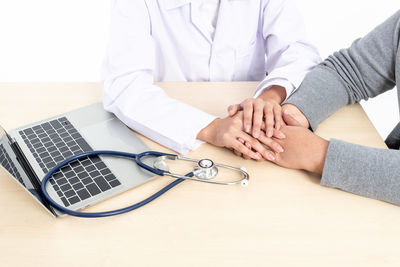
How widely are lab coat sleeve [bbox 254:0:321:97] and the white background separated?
4.09ft

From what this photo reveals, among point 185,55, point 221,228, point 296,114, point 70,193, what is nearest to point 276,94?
point 296,114

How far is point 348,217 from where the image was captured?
729 mm

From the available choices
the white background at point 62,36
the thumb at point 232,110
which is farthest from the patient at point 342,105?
the white background at point 62,36

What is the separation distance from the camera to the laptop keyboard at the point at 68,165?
0.77 meters

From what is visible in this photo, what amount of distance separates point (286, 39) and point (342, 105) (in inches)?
11.3

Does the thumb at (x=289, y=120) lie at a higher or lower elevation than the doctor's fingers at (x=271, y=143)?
higher

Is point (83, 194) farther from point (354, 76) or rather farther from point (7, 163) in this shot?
point (354, 76)

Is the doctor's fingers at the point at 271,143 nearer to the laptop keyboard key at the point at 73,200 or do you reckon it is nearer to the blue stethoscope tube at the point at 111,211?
the blue stethoscope tube at the point at 111,211

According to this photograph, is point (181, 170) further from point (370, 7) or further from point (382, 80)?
point (370, 7)

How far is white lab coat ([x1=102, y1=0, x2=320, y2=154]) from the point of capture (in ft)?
3.15

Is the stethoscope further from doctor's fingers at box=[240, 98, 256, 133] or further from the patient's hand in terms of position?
the patient's hand

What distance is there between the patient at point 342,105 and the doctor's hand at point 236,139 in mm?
28

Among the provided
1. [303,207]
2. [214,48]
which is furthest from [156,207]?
[214,48]

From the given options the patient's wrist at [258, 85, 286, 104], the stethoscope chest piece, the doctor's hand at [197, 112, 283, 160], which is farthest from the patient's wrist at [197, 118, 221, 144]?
the patient's wrist at [258, 85, 286, 104]
